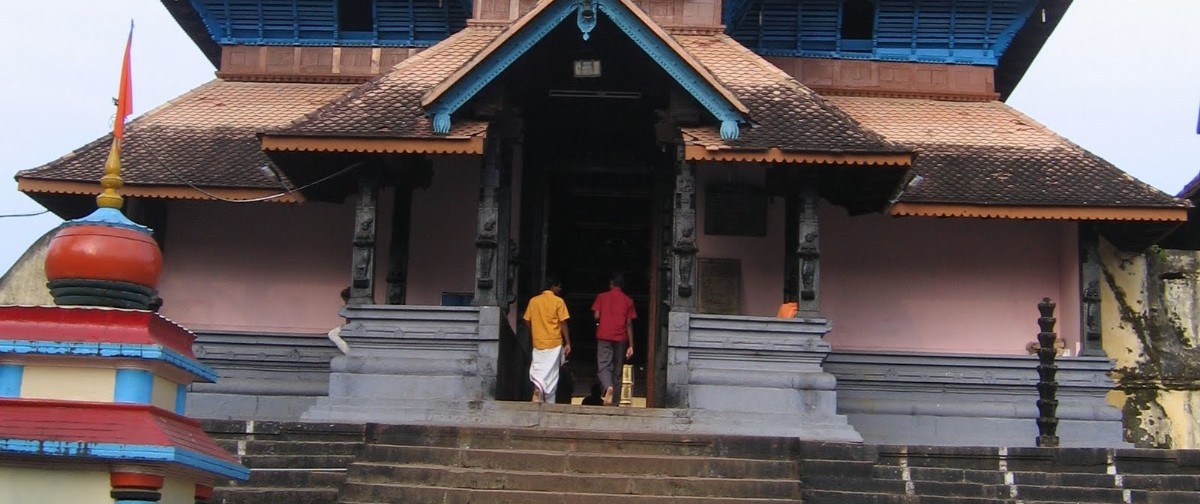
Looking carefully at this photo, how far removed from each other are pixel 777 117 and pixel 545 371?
3303 mm

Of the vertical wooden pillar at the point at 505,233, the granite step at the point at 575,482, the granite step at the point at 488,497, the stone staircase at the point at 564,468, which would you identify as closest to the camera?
the granite step at the point at 488,497

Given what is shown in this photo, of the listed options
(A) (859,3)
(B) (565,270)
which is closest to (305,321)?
(B) (565,270)

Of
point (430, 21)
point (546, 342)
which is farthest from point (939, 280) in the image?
point (430, 21)

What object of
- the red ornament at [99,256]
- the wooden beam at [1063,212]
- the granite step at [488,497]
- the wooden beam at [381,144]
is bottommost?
the granite step at [488,497]

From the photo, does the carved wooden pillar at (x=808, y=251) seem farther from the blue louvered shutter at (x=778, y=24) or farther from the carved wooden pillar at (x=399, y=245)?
the blue louvered shutter at (x=778, y=24)

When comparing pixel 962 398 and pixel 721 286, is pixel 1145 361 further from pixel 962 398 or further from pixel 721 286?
pixel 721 286

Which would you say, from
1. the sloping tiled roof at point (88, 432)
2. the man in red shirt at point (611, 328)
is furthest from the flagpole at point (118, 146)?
the man in red shirt at point (611, 328)

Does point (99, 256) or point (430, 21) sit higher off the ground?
point (430, 21)

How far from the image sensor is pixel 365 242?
47.0 ft

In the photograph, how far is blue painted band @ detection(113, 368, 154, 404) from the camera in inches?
291

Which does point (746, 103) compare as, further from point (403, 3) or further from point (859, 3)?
point (403, 3)

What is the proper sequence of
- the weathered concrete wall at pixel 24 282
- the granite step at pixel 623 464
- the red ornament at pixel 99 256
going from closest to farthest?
the red ornament at pixel 99 256 → the granite step at pixel 623 464 → the weathered concrete wall at pixel 24 282

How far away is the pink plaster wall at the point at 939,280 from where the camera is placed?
636 inches

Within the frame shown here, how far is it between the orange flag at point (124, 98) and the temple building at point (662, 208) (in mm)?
5651
